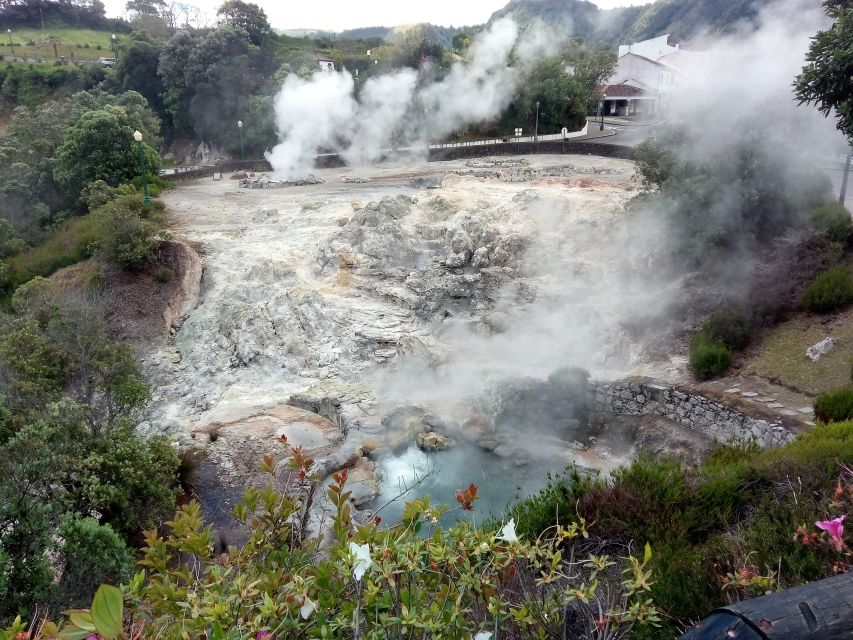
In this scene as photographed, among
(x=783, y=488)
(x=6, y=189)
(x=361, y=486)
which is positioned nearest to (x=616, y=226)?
(x=361, y=486)

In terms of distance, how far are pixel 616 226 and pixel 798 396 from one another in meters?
7.19

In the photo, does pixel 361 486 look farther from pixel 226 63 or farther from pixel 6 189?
pixel 226 63

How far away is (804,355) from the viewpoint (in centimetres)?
1016

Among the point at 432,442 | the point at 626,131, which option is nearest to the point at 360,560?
the point at 432,442

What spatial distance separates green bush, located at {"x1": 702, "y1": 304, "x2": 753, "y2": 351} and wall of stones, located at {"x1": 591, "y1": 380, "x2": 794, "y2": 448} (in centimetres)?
151

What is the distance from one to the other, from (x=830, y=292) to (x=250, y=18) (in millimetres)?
38280

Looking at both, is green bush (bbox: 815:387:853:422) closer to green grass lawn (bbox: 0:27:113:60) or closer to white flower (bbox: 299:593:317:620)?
white flower (bbox: 299:593:317:620)

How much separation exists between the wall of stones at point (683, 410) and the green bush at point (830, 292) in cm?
307

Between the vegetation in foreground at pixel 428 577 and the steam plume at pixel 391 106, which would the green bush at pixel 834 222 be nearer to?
the vegetation in foreground at pixel 428 577

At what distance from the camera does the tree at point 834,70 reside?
895cm

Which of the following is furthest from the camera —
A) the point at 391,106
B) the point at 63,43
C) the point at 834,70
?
the point at 63,43

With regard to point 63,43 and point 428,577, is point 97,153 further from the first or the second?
point 63,43

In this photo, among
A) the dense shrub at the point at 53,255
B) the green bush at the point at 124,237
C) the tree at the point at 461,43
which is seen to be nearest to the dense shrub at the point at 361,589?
the green bush at the point at 124,237

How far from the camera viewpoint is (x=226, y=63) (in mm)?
34406
